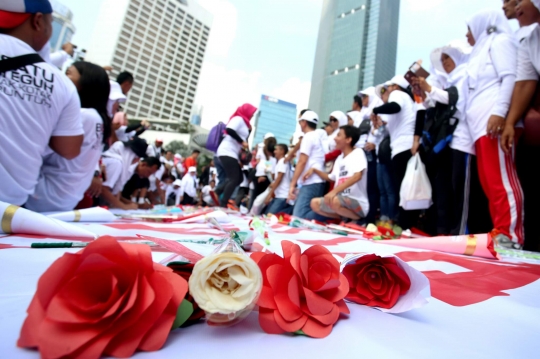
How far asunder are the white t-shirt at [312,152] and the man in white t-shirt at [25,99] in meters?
2.02

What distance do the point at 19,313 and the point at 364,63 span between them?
36.1 meters

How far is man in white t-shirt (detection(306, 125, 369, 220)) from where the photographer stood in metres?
2.22

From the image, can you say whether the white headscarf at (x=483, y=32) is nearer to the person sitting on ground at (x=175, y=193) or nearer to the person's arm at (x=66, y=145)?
the person's arm at (x=66, y=145)

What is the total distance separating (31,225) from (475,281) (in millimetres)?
1048

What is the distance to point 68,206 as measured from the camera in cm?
153

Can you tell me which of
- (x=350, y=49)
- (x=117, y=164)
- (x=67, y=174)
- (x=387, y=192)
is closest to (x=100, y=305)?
(x=67, y=174)

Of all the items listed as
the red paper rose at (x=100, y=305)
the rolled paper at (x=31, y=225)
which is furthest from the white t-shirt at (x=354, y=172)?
the red paper rose at (x=100, y=305)

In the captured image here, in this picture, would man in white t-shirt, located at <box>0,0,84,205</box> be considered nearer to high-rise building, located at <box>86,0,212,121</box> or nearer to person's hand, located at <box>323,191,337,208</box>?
person's hand, located at <box>323,191,337,208</box>

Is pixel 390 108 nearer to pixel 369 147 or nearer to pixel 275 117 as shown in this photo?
pixel 369 147

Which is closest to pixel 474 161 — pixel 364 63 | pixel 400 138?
pixel 400 138

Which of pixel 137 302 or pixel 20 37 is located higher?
pixel 20 37

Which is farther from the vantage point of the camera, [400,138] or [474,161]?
[400,138]

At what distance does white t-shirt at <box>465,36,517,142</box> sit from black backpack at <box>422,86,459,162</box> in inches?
6.2

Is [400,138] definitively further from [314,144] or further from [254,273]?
[254,273]
